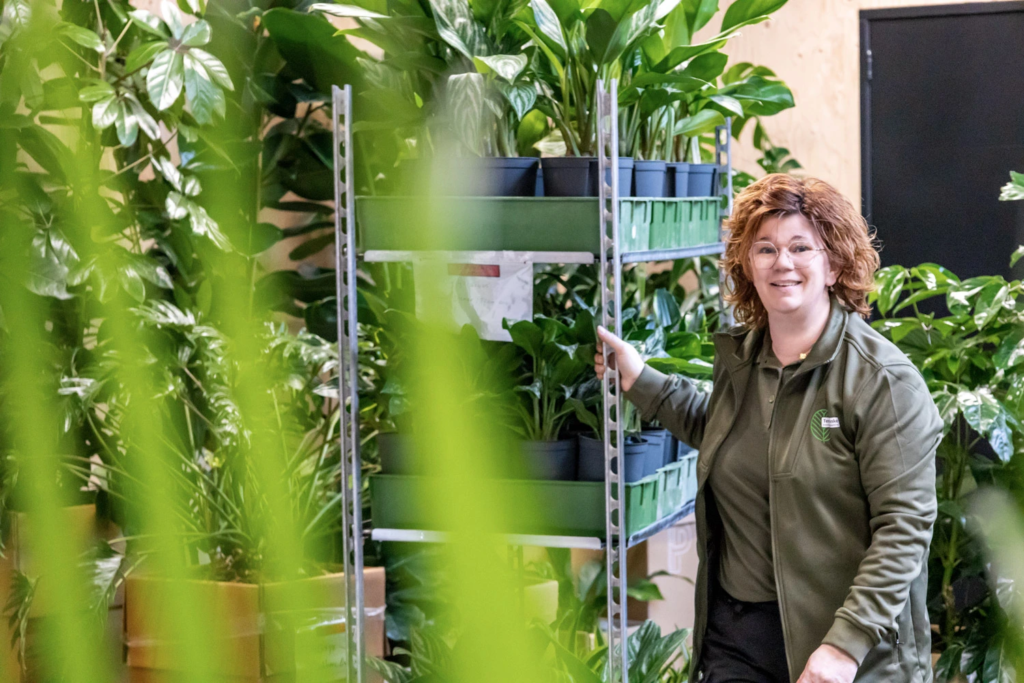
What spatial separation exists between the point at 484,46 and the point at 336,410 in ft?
3.61

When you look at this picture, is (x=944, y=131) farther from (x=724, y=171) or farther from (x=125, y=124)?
(x=125, y=124)

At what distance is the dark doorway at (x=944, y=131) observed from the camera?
2398 mm

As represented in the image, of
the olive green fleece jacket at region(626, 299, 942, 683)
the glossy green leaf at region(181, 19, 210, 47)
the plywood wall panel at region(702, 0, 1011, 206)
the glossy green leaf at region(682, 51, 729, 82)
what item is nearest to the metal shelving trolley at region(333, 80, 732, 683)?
the glossy green leaf at region(682, 51, 729, 82)

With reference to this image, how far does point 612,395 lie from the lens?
1734 millimetres

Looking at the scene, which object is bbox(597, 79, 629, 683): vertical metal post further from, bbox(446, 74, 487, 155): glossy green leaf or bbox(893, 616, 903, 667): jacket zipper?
bbox(893, 616, 903, 667): jacket zipper

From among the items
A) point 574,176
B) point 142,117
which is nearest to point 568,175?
point 574,176

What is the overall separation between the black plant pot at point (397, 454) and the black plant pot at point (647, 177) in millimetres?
598

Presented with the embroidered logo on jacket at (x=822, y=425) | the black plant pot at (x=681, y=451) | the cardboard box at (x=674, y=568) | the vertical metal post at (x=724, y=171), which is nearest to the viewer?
the embroidered logo on jacket at (x=822, y=425)

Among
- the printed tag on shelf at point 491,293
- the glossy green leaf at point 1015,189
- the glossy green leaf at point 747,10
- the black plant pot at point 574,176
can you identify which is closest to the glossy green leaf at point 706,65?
the glossy green leaf at point 747,10

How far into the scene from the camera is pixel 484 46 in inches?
67.5

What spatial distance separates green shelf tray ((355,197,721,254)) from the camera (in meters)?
1.65

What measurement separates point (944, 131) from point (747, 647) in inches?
60.3

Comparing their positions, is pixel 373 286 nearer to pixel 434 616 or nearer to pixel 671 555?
pixel 434 616

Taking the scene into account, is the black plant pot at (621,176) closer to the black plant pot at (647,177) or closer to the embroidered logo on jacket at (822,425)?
the black plant pot at (647,177)
